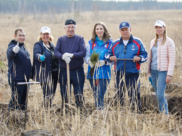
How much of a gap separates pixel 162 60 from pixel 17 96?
2332mm

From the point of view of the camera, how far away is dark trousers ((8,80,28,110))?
10.9ft

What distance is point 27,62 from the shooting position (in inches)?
134

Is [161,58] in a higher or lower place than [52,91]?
higher

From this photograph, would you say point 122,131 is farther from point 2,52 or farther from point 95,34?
point 2,52

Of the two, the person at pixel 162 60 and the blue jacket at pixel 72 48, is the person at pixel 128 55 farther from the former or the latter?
the blue jacket at pixel 72 48

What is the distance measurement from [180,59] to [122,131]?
4797 millimetres

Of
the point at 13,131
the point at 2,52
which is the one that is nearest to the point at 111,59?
the point at 13,131

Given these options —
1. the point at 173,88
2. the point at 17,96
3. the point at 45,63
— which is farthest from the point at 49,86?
the point at 173,88

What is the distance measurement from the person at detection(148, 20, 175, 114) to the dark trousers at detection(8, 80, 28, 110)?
7.06ft

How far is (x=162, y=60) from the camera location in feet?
10.2

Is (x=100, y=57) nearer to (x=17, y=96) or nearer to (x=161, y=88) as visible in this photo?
(x=161, y=88)

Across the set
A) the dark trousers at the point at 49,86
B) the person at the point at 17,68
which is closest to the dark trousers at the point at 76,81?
the dark trousers at the point at 49,86

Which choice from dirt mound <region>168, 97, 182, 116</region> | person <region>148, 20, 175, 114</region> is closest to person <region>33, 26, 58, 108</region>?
person <region>148, 20, 175, 114</region>

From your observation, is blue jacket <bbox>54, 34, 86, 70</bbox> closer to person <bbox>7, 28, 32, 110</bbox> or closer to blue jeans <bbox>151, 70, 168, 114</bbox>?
person <bbox>7, 28, 32, 110</bbox>
